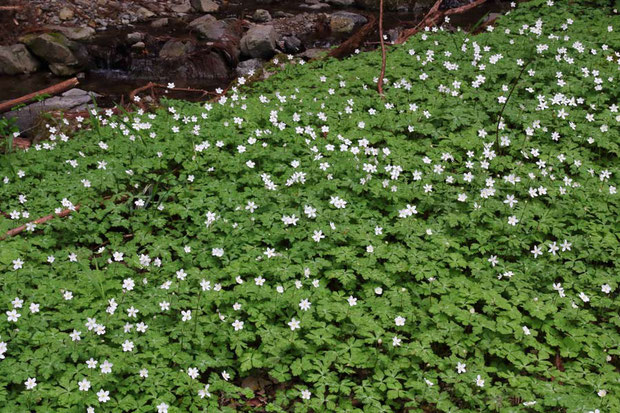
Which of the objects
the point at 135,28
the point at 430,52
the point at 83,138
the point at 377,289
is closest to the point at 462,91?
the point at 430,52

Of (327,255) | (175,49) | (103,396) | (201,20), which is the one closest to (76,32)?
(175,49)

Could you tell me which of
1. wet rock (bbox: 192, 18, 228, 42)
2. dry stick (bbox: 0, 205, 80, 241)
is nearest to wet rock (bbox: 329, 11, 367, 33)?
wet rock (bbox: 192, 18, 228, 42)

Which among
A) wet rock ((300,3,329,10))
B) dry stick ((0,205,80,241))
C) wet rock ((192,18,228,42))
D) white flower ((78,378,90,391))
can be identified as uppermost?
white flower ((78,378,90,391))

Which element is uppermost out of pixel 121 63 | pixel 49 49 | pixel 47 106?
pixel 47 106

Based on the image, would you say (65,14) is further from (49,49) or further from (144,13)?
(49,49)

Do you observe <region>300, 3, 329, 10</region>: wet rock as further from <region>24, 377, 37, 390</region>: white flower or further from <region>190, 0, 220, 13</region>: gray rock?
<region>24, 377, 37, 390</region>: white flower

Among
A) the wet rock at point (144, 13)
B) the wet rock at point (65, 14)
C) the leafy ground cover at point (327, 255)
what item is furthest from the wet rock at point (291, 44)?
the wet rock at point (65, 14)

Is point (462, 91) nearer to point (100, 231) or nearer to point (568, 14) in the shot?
point (568, 14)

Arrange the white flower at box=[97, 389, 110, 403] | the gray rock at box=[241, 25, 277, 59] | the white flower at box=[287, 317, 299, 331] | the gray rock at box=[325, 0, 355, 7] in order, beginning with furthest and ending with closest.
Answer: the gray rock at box=[325, 0, 355, 7] < the gray rock at box=[241, 25, 277, 59] < the white flower at box=[287, 317, 299, 331] < the white flower at box=[97, 389, 110, 403]
